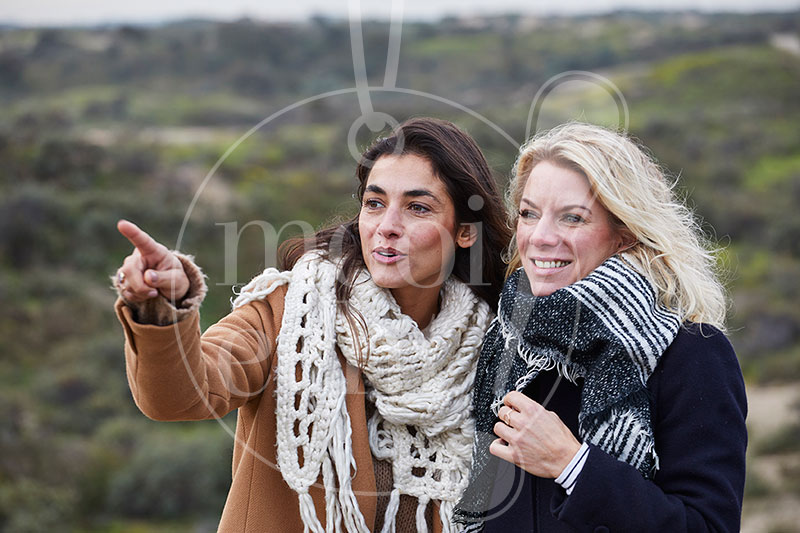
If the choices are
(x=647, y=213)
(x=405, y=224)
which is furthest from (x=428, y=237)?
(x=647, y=213)

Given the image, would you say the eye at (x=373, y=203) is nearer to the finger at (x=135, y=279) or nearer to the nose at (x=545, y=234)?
the nose at (x=545, y=234)

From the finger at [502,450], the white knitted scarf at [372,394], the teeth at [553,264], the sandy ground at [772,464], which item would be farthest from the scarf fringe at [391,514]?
the sandy ground at [772,464]

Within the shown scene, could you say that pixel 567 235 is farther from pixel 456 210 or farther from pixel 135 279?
pixel 135 279

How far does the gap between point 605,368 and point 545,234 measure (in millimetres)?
435

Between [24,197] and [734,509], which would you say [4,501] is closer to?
[24,197]

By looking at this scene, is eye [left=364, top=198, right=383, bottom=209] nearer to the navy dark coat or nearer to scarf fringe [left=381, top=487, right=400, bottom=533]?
scarf fringe [left=381, top=487, right=400, bottom=533]

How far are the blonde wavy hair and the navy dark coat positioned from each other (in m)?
0.14

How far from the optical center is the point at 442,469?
2602 mm

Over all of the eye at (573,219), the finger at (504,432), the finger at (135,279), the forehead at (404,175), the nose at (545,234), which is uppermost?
the forehead at (404,175)

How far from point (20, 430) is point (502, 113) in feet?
51.7

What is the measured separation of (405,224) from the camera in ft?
8.91

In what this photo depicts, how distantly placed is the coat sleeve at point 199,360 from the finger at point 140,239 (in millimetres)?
139

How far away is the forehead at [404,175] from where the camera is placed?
2750 mm

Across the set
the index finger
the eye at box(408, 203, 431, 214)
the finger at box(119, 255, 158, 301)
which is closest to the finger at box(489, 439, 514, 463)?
the index finger
